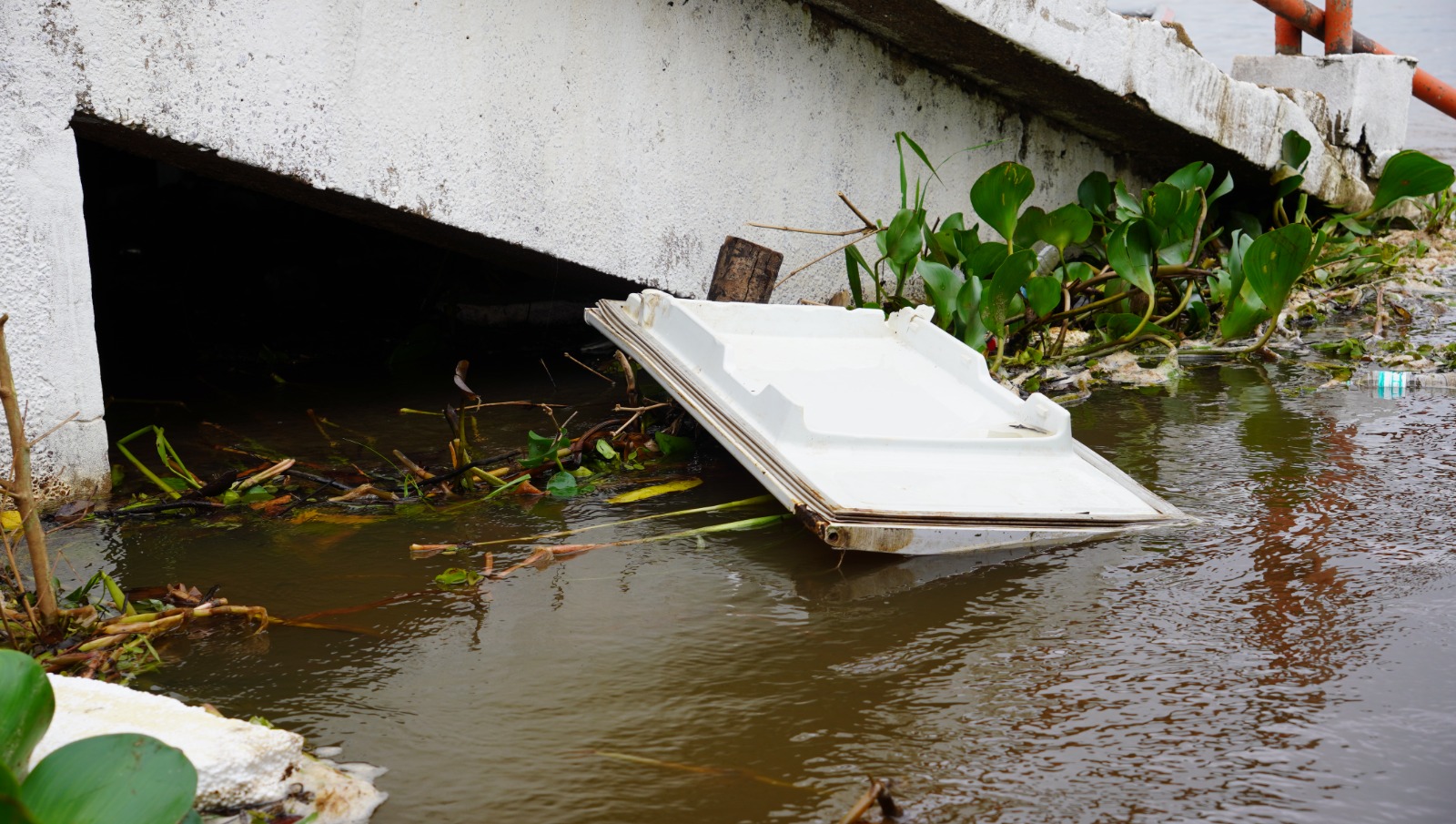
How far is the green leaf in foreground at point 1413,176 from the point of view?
3734 millimetres

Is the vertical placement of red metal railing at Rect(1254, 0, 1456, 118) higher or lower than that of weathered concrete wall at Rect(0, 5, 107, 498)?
higher

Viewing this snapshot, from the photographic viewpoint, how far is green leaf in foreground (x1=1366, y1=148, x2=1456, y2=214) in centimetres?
373

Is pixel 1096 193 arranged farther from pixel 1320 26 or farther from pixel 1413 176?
pixel 1320 26

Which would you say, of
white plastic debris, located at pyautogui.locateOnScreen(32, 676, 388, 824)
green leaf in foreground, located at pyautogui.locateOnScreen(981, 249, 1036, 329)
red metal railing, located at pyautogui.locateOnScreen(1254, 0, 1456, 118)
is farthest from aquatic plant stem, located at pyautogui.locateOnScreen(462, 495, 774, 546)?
red metal railing, located at pyautogui.locateOnScreen(1254, 0, 1456, 118)

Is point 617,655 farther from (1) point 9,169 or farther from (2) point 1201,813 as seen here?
(1) point 9,169

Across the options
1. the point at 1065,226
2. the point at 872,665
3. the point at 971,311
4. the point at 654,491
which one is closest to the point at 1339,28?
the point at 1065,226

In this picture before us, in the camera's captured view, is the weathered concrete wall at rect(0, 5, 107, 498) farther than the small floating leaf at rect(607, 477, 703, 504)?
No

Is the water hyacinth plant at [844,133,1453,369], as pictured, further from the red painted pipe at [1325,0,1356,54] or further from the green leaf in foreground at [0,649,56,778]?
the green leaf in foreground at [0,649,56,778]

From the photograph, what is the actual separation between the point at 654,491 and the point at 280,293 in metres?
2.48

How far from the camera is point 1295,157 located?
448 centimetres

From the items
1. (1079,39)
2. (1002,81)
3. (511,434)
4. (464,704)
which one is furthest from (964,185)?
(464,704)

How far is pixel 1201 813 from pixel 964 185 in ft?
10.4

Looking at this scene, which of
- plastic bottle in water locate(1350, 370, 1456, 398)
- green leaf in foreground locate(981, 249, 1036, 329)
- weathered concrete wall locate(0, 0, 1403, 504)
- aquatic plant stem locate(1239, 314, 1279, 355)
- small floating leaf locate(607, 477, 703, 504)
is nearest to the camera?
weathered concrete wall locate(0, 0, 1403, 504)

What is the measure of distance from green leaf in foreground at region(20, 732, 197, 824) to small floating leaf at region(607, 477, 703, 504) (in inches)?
55.4
